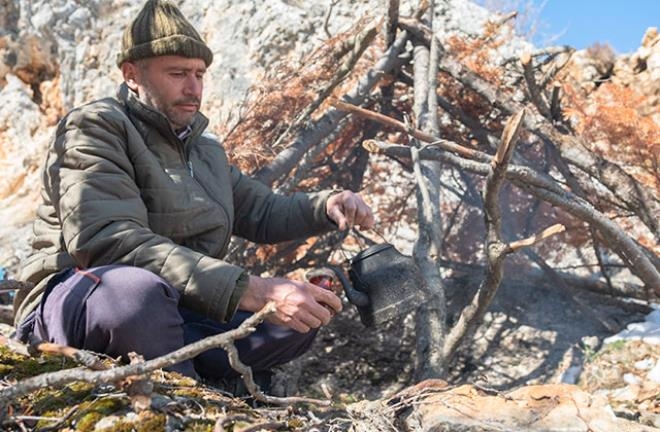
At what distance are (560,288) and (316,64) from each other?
8.29 feet

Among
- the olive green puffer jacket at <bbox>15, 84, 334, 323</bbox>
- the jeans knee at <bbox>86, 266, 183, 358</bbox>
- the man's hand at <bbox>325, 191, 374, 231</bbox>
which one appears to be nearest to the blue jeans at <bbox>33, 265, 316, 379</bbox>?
the jeans knee at <bbox>86, 266, 183, 358</bbox>

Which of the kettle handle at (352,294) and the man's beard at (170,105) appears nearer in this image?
the kettle handle at (352,294)

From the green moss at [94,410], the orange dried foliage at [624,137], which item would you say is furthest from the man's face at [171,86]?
the orange dried foliage at [624,137]

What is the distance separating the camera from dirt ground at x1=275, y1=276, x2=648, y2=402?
427 cm

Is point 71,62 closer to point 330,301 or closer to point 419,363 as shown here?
point 419,363

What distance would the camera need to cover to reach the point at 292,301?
201 centimetres

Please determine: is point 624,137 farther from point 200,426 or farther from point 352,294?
point 200,426

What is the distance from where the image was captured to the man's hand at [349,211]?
2.81 m

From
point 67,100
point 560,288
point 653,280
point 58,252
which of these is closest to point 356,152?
point 560,288

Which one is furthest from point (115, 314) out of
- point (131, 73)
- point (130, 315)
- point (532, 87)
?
point (532, 87)

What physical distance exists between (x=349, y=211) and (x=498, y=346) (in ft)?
7.69

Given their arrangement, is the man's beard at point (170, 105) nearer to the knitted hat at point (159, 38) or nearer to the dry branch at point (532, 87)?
the knitted hat at point (159, 38)

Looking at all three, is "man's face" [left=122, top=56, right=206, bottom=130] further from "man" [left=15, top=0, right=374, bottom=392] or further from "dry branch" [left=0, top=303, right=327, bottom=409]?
"dry branch" [left=0, top=303, right=327, bottom=409]

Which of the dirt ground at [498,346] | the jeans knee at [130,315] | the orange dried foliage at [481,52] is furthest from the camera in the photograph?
the orange dried foliage at [481,52]
